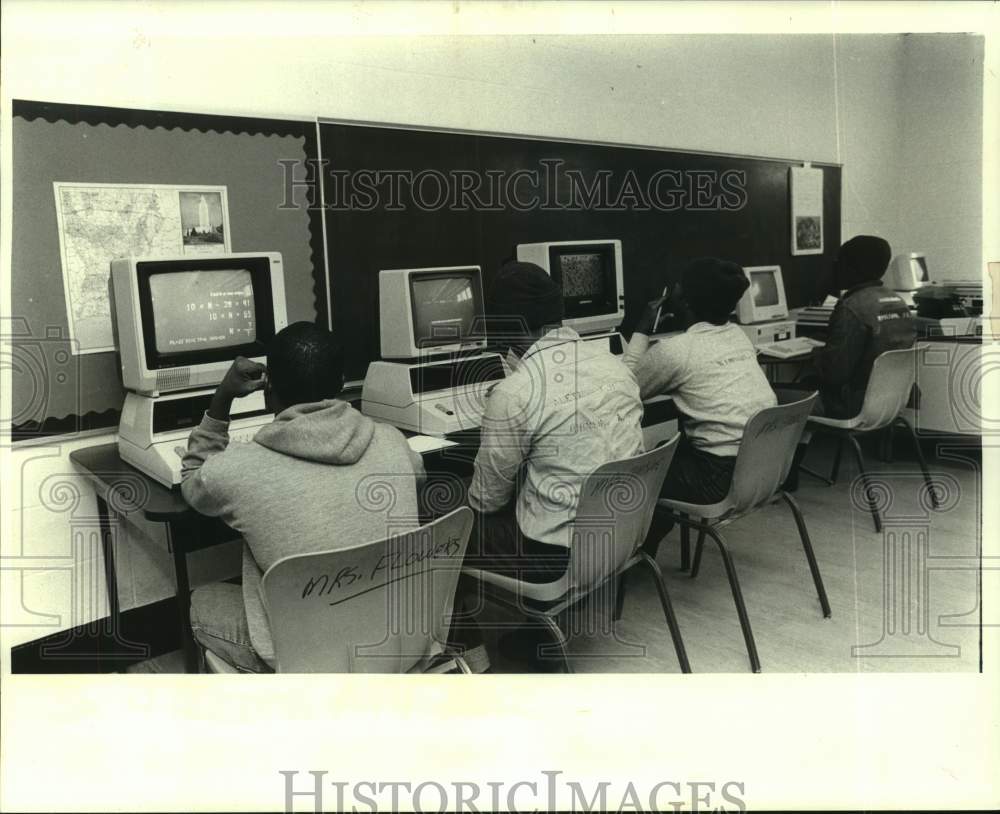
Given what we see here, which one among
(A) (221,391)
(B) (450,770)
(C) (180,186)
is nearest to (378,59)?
(C) (180,186)

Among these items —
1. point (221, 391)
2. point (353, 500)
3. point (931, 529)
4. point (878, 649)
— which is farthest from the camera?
point (931, 529)

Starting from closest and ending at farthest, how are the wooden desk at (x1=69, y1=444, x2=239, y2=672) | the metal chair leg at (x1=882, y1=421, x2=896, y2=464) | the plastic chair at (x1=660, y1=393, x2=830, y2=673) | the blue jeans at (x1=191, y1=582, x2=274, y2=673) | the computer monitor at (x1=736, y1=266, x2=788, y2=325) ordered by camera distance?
the blue jeans at (x1=191, y1=582, x2=274, y2=673)
the wooden desk at (x1=69, y1=444, x2=239, y2=672)
the plastic chair at (x1=660, y1=393, x2=830, y2=673)
the computer monitor at (x1=736, y1=266, x2=788, y2=325)
the metal chair leg at (x1=882, y1=421, x2=896, y2=464)

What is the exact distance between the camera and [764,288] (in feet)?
13.7

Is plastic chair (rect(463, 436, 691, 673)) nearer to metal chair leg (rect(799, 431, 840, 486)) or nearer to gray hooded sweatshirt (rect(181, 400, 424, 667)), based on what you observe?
gray hooded sweatshirt (rect(181, 400, 424, 667))

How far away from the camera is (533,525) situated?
205cm

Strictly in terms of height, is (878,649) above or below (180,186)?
below

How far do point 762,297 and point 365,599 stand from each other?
3.26 meters

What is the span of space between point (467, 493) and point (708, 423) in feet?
2.80

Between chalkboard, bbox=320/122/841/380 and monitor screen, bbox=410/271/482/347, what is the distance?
27cm

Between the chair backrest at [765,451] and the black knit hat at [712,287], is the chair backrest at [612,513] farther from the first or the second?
the black knit hat at [712,287]

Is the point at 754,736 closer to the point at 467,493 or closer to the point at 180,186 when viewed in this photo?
the point at 467,493

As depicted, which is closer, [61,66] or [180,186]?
[61,66]

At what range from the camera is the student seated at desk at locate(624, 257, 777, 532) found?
2.53m

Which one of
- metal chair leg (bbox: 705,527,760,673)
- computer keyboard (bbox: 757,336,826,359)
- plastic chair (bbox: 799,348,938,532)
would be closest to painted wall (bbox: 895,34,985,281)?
computer keyboard (bbox: 757,336,826,359)
